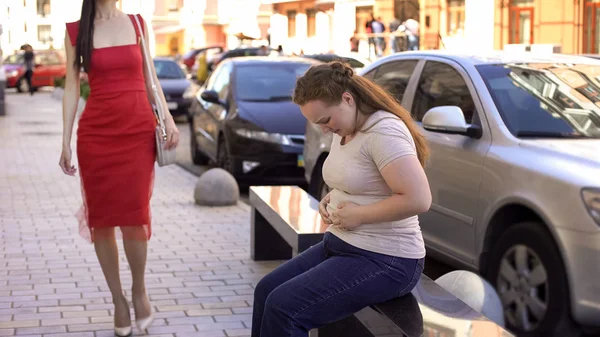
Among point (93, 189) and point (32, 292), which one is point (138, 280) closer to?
point (93, 189)

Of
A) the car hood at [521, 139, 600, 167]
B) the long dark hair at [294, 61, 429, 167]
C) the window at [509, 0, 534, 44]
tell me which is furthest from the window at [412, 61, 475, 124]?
the window at [509, 0, 534, 44]

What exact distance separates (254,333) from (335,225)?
54cm

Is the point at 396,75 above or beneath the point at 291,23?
beneath

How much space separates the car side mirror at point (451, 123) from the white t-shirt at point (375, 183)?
2.34 metres

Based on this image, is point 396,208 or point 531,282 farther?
point 531,282

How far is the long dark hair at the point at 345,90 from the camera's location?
3705 millimetres

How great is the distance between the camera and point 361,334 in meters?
4.73

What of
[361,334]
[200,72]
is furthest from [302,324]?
[200,72]

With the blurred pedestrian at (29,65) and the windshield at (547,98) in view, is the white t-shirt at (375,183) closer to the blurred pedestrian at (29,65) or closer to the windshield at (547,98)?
the windshield at (547,98)

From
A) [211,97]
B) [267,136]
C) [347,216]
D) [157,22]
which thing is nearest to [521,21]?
[211,97]

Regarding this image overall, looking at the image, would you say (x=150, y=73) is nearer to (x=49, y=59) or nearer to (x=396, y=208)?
(x=396, y=208)

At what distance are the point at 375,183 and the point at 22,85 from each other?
39.7m

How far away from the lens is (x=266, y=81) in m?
12.1

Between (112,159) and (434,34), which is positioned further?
(434,34)
